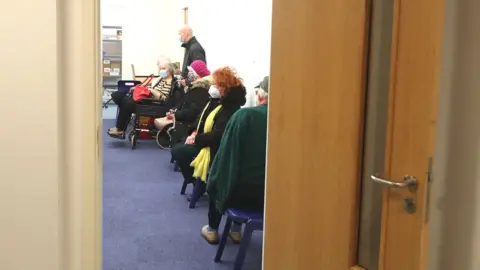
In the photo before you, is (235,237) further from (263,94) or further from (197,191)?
(263,94)

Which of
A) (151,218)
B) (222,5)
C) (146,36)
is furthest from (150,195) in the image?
(146,36)

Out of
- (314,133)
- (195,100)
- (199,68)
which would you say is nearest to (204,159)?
(195,100)

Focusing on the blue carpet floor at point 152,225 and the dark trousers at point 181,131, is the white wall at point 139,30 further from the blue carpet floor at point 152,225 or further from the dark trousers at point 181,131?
the dark trousers at point 181,131

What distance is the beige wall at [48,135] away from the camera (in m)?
1.42

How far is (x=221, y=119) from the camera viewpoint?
3.90m

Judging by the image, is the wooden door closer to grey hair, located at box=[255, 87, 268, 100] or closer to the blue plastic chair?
the blue plastic chair

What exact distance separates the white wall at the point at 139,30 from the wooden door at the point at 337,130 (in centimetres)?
837

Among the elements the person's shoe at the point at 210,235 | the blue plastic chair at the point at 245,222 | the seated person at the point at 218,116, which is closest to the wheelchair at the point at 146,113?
the seated person at the point at 218,116

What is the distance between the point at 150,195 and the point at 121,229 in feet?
2.91

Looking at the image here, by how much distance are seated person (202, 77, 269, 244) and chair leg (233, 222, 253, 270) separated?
0.53 feet

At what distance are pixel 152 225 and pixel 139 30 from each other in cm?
727

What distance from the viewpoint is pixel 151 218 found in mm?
4051

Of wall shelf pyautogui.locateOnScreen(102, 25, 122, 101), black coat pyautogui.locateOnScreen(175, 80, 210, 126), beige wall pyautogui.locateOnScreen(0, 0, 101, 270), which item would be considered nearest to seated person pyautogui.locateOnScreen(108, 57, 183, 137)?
black coat pyautogui.locateOnScreen(175, 80, 210, 126)

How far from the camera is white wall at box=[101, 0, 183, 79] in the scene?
409 inches
